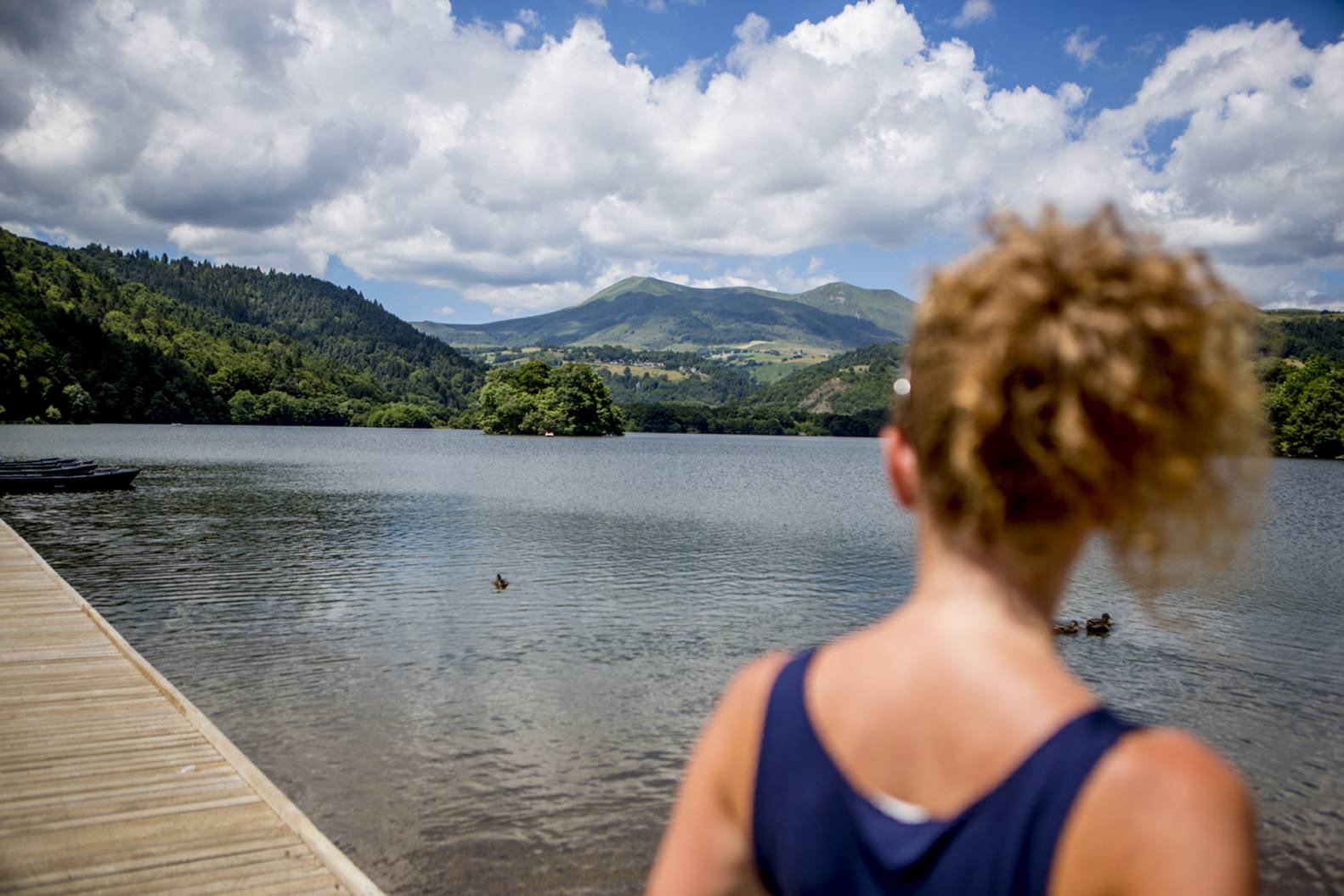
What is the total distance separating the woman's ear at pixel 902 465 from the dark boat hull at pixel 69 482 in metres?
49.6

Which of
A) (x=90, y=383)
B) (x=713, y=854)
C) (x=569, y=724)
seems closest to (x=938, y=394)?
(x=713, y=854)

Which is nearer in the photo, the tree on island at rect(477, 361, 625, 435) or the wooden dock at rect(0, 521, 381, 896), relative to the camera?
the wooden dock at rect(0, 521, 381, 896)

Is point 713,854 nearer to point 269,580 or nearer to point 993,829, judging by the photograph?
point 993,829

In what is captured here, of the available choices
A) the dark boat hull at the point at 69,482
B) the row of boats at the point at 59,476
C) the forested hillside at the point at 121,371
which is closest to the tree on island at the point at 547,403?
the forested hillside at the point at 121,371

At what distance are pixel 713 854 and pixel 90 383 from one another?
164 metres

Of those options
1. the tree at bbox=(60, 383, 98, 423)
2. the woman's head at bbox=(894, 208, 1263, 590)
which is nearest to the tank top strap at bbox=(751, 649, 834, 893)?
the woman's head at bbox=(894, 208, 1263, 590)

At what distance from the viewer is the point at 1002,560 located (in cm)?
127

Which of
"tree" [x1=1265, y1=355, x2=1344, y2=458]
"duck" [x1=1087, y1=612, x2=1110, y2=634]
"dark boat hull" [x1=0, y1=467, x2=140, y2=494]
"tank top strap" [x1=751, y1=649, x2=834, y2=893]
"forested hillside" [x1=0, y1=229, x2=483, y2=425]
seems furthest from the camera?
"forested hillside" [x1=0, y1=229, x2=483, y2=425]

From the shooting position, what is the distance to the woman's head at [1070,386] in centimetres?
122

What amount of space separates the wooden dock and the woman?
20.5 feet

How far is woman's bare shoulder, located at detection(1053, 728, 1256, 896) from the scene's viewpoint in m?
1.01

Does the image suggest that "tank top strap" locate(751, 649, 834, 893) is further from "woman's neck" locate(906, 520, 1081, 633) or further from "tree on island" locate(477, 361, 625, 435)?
"tree on island" locate(477, 361, 625, 435)

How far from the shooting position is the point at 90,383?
458 feet

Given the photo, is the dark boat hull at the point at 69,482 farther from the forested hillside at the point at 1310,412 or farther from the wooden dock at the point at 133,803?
the forested hillside at the point at 1310,412
